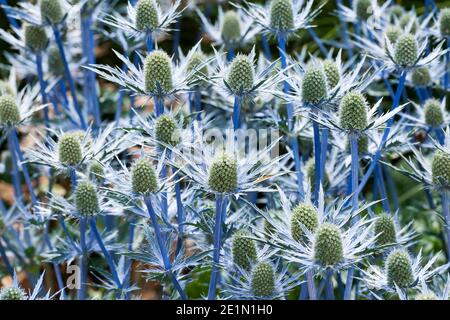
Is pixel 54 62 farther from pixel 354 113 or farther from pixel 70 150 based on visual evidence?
pixel 354 113

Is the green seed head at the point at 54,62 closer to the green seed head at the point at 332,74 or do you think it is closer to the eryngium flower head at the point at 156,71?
the eryngium flower head at the point at 156,71

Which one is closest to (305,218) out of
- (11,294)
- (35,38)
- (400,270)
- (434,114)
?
(400,270)

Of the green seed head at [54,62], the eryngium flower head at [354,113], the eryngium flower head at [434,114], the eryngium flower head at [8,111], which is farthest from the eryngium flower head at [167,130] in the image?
the green seed head at [54,62]

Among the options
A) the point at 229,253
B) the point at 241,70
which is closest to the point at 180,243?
the point at 229,253

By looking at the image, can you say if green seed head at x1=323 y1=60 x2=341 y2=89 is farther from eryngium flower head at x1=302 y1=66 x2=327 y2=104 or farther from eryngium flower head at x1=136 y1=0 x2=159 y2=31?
eryngium flower head at x1=136 y1=0 x2=159 y2=31
